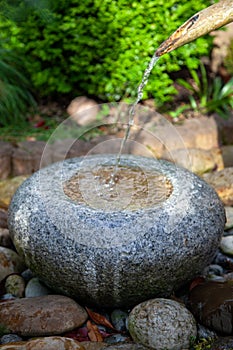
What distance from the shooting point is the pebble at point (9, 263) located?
9.94 ft

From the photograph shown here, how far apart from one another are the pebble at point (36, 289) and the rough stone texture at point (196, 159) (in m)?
1.99

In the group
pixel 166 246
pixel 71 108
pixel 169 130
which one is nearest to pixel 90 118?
pixel 71 108

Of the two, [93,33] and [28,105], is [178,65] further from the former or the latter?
[28,105]

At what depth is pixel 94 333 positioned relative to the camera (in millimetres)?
2592

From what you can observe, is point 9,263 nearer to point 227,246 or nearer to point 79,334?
point 79,334

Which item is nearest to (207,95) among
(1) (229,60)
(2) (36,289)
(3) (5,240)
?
(1) (229,60)

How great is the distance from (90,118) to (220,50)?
1777mm

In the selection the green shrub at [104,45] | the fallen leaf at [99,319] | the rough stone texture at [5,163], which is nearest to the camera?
the fallen leaf at [99,319]

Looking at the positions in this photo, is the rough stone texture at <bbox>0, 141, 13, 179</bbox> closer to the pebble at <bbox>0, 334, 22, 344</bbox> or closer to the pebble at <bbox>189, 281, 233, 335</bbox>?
the pebble at <bbox>0, 334, 22, 344</bbox>

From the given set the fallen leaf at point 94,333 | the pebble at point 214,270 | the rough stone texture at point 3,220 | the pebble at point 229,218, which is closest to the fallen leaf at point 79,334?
the fallen leaf at point 94,333

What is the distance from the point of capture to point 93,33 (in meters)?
4.89

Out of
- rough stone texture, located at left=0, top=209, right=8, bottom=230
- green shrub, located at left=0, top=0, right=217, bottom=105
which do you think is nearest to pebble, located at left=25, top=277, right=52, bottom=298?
rough stone texture, located at left=0, top=209, right=8, bottom=230

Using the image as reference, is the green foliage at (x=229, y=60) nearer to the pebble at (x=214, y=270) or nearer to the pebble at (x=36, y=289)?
the pebble at (x=214, y=270)

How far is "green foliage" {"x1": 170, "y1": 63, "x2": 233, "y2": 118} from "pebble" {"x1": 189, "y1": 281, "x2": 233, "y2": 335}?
2.76 m
